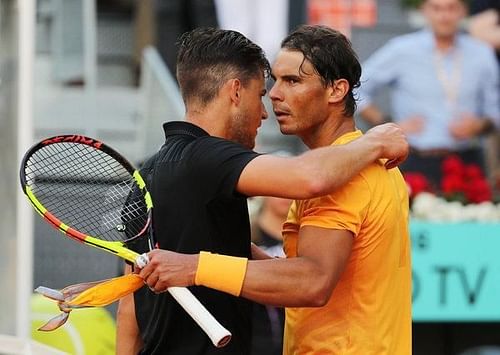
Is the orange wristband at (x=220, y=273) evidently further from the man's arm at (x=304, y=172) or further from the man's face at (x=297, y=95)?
the man's face at (x=297, y=95)

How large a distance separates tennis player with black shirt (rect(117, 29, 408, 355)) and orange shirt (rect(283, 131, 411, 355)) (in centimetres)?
10

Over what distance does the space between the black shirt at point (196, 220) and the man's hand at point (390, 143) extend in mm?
362

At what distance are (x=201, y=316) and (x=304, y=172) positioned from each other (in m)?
0.44

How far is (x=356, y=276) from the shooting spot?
329 centimetres

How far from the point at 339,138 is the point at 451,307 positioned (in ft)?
12.6

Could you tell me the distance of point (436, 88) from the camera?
25.6 ft

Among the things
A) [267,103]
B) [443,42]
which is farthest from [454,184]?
[267,103]

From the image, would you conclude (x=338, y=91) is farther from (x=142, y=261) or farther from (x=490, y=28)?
(x=490, y=28)

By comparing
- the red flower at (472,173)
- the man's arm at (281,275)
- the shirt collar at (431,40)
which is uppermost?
the shirt collar at (431,40)

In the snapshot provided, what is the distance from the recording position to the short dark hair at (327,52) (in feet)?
11.0

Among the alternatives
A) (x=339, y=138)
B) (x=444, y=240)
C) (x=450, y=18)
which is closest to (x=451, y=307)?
(x=444, y=240)

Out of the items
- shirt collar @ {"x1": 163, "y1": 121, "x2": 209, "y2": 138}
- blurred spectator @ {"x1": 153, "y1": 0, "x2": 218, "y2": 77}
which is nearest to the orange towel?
shirt collar @ {"x1": 163, "y1": 121, "x2": 209, "y2": 138}

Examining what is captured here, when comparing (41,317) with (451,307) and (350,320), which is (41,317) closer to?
Answer: (451,307)

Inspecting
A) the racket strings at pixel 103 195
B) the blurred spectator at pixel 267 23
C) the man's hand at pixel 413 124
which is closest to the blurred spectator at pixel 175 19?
the blurred spectator at pixel 267 23
